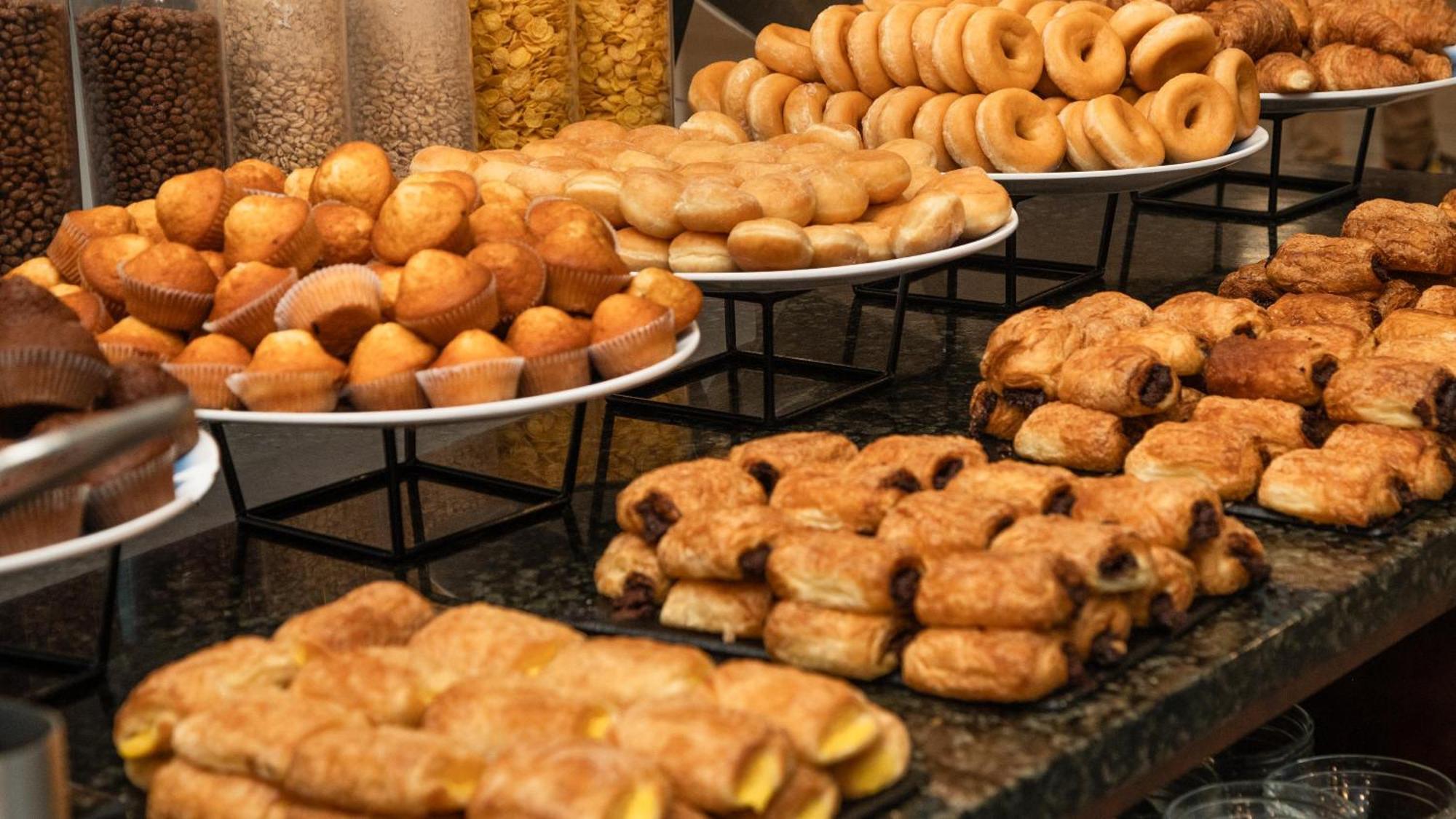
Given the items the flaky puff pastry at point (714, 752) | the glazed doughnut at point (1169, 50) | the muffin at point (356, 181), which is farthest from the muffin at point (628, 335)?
the glazed doughnut at point (1169, 50)

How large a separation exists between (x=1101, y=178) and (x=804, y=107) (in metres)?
0.43

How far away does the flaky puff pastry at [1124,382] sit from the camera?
1574mm

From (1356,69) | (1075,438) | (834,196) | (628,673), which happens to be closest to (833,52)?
(834,196)

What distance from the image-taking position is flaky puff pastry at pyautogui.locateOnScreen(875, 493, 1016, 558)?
121 cm

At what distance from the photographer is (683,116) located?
3.66m

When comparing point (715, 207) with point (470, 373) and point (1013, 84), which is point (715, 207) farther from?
point (1013, 84)

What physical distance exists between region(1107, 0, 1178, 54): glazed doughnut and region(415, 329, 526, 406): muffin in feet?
4.48

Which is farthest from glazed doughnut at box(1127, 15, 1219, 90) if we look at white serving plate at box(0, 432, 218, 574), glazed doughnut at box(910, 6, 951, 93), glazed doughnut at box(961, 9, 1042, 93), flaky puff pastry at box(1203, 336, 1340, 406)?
white serving plate at box(0, 432, 218, 574)

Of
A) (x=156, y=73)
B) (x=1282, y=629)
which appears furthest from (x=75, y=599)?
(x=1282, y=629)

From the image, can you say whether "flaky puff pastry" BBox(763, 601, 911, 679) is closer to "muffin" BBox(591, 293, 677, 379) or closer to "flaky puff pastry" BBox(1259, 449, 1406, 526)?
"muffin" BBox(591, 293, 677, 379)

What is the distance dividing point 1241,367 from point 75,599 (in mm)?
1035

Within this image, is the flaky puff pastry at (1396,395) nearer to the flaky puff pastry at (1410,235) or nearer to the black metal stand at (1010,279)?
the flaky puff pastry at (1410,235)

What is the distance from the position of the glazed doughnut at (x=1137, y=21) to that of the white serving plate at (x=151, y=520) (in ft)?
5.23

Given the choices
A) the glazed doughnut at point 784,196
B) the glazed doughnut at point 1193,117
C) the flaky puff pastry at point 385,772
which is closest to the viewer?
the flaky puff pastry at point 385,772
